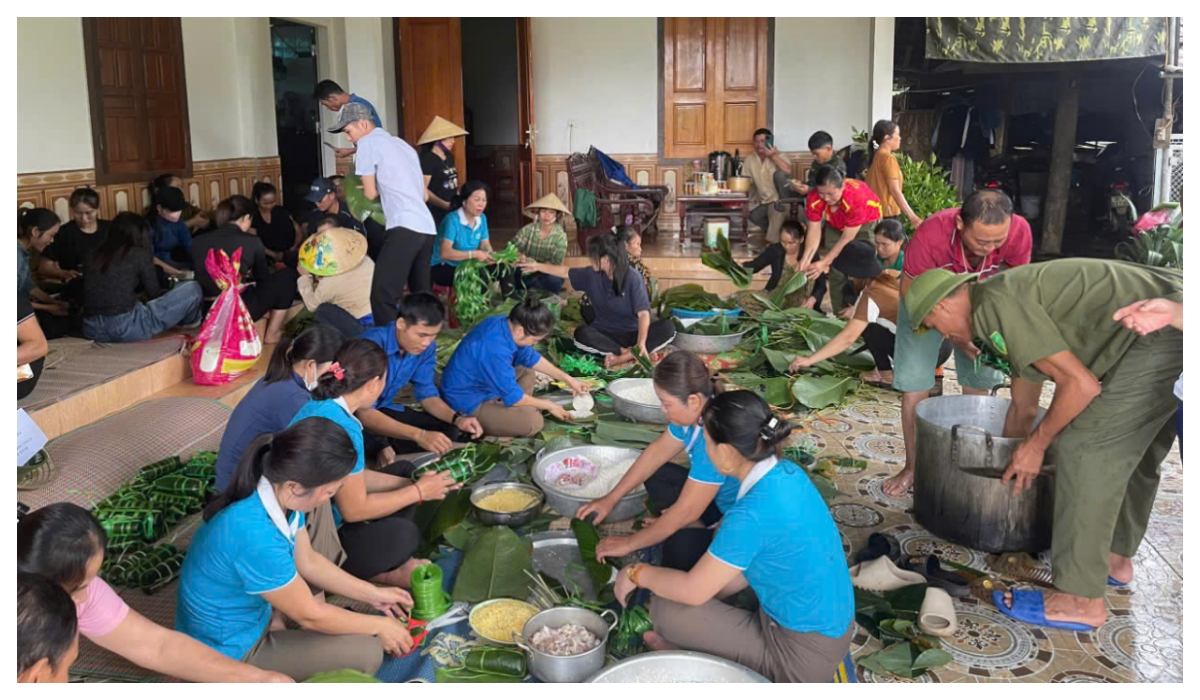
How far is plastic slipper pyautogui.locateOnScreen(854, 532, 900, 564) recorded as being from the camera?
3.03 meters

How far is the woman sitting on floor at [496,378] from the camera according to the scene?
4.09 metres

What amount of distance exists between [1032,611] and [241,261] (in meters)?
4.34

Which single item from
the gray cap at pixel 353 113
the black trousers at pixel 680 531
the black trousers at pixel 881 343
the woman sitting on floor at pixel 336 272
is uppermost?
the gray cap at pixel 353 113

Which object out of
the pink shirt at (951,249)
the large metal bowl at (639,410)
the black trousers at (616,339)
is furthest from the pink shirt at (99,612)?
the black trousers at (616,339)

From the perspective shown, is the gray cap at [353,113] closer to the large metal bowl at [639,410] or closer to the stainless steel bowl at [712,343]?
the large metal bowl at [639,410]

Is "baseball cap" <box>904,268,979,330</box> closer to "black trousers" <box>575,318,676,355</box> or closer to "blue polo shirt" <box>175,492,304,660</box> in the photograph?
"blue polo shirt" <box>175,492,304,660</box>

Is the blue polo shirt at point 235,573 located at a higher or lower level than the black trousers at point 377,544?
higher

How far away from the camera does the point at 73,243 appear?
5441 millimetres

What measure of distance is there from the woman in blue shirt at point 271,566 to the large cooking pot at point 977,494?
1.95 m

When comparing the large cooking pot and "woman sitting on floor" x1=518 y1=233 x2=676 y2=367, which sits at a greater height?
"woman sitting on floor" x1=518 y1=233 x2=676 y2=367

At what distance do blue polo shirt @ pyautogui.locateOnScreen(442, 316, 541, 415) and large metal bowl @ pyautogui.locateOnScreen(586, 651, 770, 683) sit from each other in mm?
2027

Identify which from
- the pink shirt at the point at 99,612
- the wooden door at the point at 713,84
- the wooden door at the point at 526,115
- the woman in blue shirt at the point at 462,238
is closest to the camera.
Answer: the pink shirt at the point at 99,612

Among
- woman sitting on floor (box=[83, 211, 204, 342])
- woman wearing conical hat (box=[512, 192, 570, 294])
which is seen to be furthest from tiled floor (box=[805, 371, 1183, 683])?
woman sitting on floor (box=[83, 211, 204, 342])
